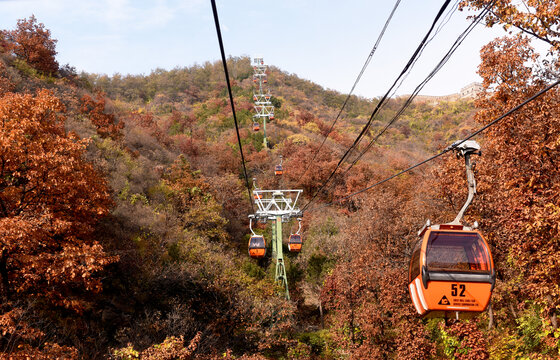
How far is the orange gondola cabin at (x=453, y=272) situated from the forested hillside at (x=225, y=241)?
69.1 inches

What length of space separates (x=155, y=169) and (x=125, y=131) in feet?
21.7

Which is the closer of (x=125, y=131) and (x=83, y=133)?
(x=83, y=133)

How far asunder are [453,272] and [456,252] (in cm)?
42

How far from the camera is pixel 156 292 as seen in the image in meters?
15.1

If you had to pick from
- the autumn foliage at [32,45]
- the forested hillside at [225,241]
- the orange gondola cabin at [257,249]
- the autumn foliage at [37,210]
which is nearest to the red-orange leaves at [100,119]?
the forested hillside at [225,241]

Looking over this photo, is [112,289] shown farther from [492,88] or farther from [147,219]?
[492,88]

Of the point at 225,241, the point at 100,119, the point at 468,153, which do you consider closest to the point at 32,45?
the point at 100,119

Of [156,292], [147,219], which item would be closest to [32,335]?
[156,292]

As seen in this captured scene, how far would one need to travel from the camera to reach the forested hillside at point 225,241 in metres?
7.95

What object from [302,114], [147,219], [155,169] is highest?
[302,114]

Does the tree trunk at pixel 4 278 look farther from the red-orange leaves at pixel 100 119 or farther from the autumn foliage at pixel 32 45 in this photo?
the autumn foliage at pixel 32 45

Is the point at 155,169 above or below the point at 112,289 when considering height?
above

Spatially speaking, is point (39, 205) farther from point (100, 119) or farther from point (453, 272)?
point (100, 119)

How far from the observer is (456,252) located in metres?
5.96
